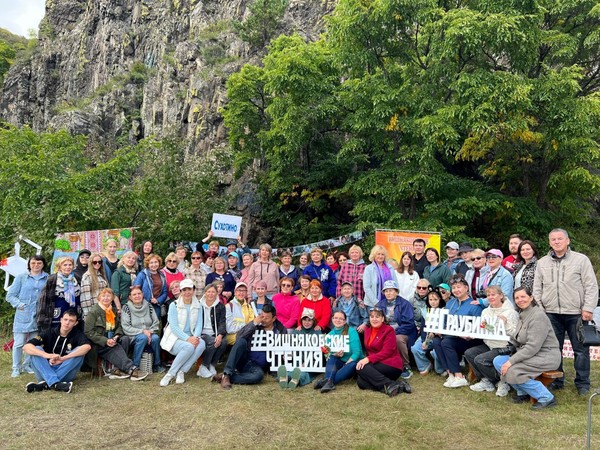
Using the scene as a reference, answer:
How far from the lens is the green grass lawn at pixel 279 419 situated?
4281mm

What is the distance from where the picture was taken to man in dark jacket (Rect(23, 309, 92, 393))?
582 centimetres

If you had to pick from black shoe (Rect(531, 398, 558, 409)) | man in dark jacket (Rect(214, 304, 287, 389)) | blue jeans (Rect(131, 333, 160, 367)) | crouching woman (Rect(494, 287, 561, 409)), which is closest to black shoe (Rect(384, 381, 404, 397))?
crouching woman (Rect(494, 287, 561, 409))

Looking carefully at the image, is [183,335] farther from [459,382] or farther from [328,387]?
[459,382]

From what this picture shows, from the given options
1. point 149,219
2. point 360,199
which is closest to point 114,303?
point 149,219

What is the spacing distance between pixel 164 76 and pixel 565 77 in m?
28.5

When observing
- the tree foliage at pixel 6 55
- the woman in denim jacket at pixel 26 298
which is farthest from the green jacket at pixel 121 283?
the tree foliage at pixel 6 55

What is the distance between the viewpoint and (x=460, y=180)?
12.6 m

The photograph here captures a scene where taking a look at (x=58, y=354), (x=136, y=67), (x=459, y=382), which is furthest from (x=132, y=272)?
(x=136, y=67)

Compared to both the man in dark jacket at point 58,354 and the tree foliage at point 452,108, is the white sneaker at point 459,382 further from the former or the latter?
the tree foliage at point 452,108

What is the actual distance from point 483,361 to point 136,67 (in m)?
44.2

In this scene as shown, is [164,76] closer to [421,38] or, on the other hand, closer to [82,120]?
[82,120]

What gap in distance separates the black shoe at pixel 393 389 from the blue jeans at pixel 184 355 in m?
2.65

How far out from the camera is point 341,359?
20.0 feet

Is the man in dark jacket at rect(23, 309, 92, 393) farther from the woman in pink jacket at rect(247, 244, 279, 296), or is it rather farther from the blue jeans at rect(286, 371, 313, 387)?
the blue jeans at rect(286, 371, 313, 387)
